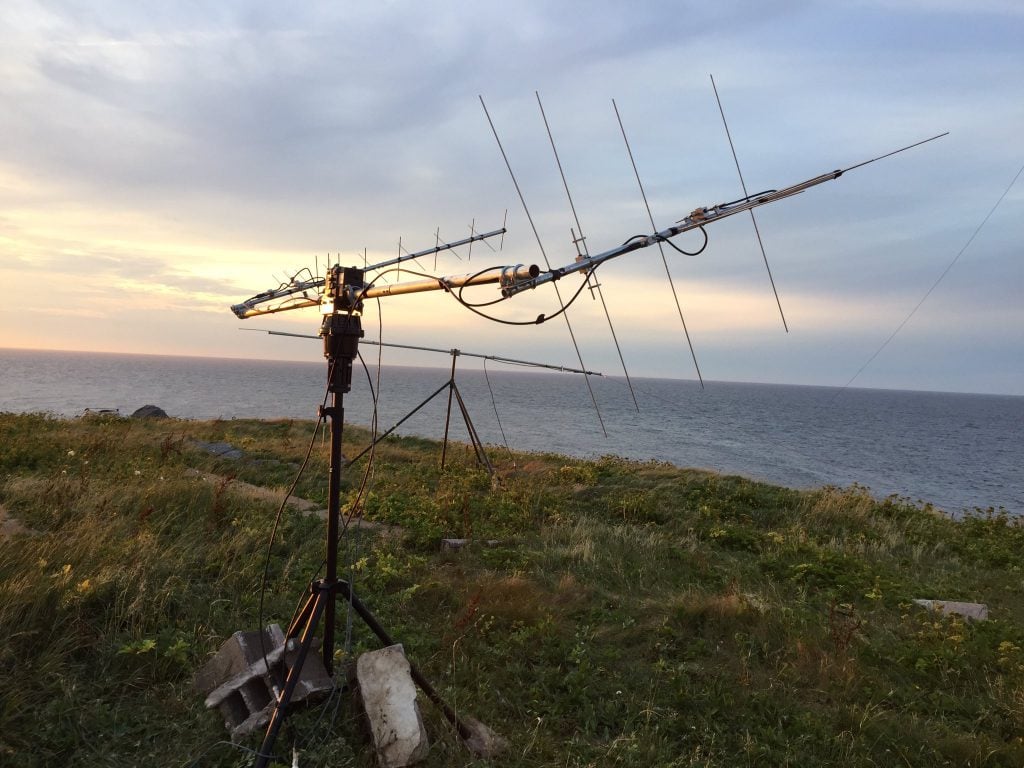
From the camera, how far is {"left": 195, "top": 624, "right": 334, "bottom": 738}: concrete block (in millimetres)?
3869

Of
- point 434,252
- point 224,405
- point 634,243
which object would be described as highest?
point 434,252

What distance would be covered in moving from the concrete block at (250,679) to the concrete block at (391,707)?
355 millimetres

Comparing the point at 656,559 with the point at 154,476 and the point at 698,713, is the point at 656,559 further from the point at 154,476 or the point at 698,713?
the point at 154,476

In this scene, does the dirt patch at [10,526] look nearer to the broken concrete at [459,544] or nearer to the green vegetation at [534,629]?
the green vegetation at [534,629]

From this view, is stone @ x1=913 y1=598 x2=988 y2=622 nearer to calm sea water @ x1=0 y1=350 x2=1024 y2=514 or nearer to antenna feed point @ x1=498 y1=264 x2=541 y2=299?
antenna feed point @ x1=498 y1=264 x2=541 y2=299

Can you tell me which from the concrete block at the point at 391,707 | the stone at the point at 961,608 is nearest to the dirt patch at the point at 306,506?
the concrete block at the point at 391,707

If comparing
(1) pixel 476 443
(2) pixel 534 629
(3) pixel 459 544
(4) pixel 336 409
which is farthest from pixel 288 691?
(1) pixel 476 443

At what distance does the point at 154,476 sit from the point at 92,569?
5.33m

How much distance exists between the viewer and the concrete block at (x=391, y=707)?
11.9 feet

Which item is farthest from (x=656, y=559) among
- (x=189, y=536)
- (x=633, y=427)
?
(x=633, y=427)

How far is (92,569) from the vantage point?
526cm

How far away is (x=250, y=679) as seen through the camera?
398cm

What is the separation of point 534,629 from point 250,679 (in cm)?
282

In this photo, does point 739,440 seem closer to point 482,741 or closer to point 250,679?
point 482,741
